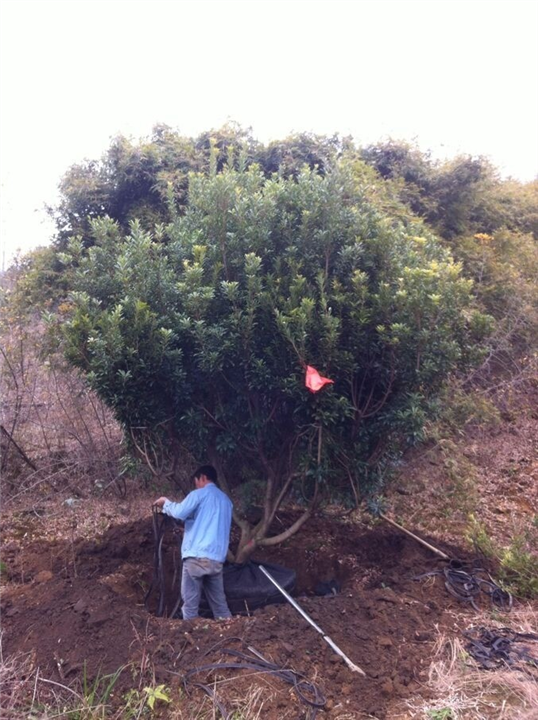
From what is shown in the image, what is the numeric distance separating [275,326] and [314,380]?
68 centimetres

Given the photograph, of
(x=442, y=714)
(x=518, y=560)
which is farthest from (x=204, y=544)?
(x=518, y=560)

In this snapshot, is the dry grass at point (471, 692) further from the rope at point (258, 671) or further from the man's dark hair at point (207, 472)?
the man's dark hair at point (207, 472)

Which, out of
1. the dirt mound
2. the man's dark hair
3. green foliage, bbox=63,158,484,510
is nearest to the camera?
the dirt mound

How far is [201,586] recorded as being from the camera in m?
5.60

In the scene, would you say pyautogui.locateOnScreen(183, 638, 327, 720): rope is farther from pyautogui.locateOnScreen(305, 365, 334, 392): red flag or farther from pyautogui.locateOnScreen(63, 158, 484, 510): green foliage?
pyautogui.locateOnScreen(305, 365, 334, 392): red flag

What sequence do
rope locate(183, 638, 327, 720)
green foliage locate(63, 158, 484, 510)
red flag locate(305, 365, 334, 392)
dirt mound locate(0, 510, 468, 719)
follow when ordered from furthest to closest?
1. green foliage locate(63, 158, 484, 510)
2. red flag locate(305, 365, 334, 392)
3. dirt mound locate(0, 510, 468, 719)
4. rope locate(183, 638, 327, 720)

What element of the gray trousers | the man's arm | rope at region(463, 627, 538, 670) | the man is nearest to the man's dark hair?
the man

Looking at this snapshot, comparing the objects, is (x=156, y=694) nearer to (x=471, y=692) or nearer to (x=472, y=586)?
(x=471, y=692)

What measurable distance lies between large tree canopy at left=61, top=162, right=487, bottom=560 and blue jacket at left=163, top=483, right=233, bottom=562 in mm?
481

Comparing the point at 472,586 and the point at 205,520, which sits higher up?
the point at 205,520

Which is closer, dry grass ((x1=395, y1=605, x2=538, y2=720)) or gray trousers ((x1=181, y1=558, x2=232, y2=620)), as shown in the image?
dry grass ((x1=395, y1=605, x2=538, y2=720))

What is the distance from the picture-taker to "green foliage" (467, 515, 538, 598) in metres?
5.61

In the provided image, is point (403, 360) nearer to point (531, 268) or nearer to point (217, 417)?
point (217, 417)

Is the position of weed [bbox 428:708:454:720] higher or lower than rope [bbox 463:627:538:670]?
higher
